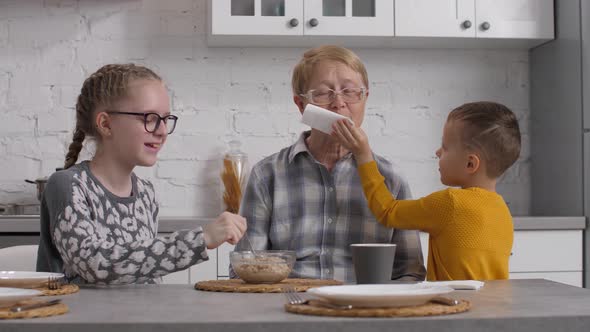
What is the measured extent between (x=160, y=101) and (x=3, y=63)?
185 cm

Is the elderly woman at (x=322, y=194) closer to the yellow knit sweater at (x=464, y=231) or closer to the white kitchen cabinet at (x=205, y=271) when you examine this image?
the yellow knit sweater at (x=464, y=231)

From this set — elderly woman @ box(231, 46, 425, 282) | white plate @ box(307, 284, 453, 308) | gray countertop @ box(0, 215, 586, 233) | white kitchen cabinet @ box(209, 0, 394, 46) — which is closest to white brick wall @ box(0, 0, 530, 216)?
white kitchen cabinet @ box(209, 0, 394, 46)

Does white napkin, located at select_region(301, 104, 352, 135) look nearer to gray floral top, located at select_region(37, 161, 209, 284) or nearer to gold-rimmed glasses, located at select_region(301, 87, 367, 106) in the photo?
gold-rimmed glasses, located at select_region(301, 87, 367, 106)

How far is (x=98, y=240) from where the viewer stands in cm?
162

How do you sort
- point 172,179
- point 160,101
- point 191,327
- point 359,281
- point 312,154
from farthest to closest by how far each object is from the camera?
1. point 172,179
2. point 312,154
3. point 160,101
4. point 359,281
5. point 191,327

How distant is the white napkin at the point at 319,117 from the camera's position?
6.57ft

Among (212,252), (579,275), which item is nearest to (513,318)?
(212,252)

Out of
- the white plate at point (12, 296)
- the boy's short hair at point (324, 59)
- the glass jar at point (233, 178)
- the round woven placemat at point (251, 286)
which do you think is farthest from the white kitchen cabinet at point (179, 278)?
the white plate at point (12, 296)

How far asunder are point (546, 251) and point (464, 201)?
4.72 ft

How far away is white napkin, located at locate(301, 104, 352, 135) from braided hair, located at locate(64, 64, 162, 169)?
1.23 feet

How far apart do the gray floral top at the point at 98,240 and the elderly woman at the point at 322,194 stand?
0.37 metres

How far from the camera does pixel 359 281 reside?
1442 millimetres

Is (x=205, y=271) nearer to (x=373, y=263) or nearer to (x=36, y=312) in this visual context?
(x=373, y=263)

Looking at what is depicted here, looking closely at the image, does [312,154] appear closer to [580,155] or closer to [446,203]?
[446,203]
